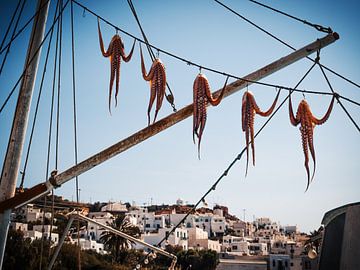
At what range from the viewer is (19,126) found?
A: 5.44 m

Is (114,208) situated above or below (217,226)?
above

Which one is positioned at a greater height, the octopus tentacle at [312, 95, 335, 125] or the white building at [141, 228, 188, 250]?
the octopus tentacle at [312, 95, 335, 125]

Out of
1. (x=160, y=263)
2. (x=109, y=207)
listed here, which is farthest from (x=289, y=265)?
(x=109, y=207)

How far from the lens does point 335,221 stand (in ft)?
15.9

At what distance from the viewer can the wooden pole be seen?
4.95 m

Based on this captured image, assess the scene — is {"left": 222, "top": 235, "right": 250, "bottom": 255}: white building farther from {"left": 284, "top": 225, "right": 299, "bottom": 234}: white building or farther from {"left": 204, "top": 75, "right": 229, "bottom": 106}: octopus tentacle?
{"left": 204, "top": 75, "right": 229, "bottom": 106}: octopus tentacle

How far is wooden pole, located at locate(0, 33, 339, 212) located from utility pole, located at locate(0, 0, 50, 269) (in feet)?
0.84

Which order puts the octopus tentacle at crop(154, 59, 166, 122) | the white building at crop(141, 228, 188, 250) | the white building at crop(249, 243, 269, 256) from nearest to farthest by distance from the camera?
the octopus tentacle at crop(154, 59, 166, 122), the white building at crop(141, 228, 188, 250), the white building at crop(249, 243, 269, 256)

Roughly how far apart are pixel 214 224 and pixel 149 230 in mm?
19767

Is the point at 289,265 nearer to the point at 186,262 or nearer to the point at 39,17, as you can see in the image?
the point at 186,262

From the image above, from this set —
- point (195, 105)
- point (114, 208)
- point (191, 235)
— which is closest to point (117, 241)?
point (191, 235)

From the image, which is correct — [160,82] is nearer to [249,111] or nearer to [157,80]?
[157,80]

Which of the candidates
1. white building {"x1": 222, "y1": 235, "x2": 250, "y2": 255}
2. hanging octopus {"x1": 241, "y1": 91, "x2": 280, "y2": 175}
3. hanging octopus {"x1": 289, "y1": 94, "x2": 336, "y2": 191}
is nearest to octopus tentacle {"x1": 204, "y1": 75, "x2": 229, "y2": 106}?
hanging octopus {"x1": 241, "y1": 91, "x2": 280, "y2": 175}

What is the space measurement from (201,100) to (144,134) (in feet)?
3.45
